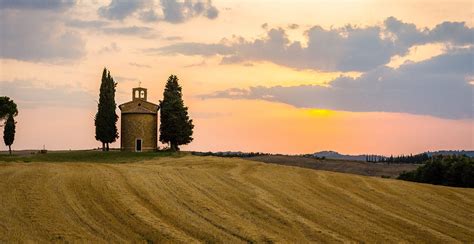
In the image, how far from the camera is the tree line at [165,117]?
2906 inches

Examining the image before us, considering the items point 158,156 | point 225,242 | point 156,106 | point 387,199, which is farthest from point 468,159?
point 225,242

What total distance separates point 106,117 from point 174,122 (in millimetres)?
10076

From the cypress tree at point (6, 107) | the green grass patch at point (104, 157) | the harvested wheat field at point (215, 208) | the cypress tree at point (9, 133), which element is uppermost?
the cypress tree at point (6, 107)

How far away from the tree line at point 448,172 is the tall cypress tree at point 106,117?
38744 mm

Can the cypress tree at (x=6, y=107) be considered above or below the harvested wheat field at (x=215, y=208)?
above

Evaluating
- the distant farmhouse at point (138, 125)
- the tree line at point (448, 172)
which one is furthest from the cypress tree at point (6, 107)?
the tree line at point (448, 172)

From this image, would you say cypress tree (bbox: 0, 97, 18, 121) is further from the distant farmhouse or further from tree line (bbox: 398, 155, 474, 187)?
tree line (bbox: 398, 155, 474, 187)

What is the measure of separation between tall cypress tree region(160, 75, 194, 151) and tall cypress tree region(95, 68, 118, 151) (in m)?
6.88

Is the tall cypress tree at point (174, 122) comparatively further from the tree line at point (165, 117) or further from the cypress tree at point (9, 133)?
the cypress tree at point (9, 133)

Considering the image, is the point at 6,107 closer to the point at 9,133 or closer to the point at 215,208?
the point at 9,133

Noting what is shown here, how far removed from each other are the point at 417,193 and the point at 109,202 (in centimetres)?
2069

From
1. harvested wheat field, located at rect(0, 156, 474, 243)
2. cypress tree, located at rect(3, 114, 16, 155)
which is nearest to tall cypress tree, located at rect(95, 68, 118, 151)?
cypress tree, located at rect(3, 114, 16, 155)

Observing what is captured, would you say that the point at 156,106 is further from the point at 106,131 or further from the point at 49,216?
the point at 49,216

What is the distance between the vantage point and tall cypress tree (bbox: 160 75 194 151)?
Answer: 241 feet
